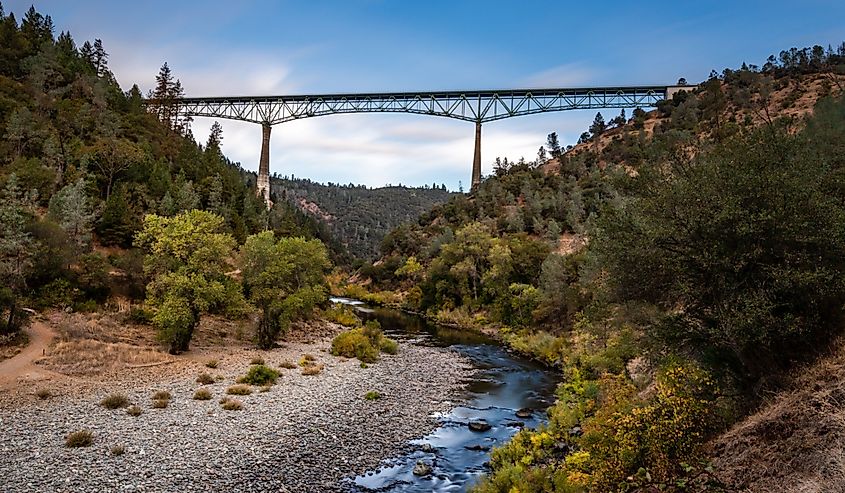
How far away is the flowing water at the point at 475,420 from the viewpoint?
1505 cm

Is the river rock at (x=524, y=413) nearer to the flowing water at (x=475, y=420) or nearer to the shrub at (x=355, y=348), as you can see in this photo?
the flowing water at (x=475, y=420)

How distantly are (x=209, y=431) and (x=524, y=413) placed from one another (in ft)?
39.9

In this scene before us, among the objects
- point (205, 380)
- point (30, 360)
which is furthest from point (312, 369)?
point (30, 360)

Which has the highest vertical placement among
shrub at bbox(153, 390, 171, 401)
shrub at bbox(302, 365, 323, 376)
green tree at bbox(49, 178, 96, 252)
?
green tree at bbox(49, 178, 96, 252)

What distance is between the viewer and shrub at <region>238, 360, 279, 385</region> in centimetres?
2358

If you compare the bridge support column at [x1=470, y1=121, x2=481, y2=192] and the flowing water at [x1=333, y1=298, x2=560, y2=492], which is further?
the bridge support column at [x1=470, y1=121, x2=481, y2=192]

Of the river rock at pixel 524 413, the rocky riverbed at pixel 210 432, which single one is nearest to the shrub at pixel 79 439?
the rocky riverbed at pixel 210 432

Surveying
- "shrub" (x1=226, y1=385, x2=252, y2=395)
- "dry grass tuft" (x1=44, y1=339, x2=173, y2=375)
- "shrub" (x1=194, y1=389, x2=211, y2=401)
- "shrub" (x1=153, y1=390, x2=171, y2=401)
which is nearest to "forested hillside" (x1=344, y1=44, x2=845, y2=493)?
"shrub" (x1=226, y1=385, x2=252, y2=395)

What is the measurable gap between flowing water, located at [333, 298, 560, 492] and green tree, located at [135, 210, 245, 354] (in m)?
14.3

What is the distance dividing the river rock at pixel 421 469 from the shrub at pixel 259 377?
10.3 metres

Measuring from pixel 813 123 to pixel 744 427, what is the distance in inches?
639

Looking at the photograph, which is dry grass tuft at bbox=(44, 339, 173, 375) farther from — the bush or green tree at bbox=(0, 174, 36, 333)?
the bush

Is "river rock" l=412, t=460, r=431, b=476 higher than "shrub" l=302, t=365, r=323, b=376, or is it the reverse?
"shrub" l=302, t=365, r=323, b=376

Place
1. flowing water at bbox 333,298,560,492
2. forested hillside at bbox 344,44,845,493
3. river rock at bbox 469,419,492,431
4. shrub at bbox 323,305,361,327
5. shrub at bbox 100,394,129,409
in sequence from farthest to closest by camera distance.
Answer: shrub at bbox 323,305,361,327 < river rock at bbox 469,419,492,431 < shrub at bbox 100,394,129,409 < flowing water at bbox 333,298,560,492 < forested hillside at bbox 344,44,845,493
